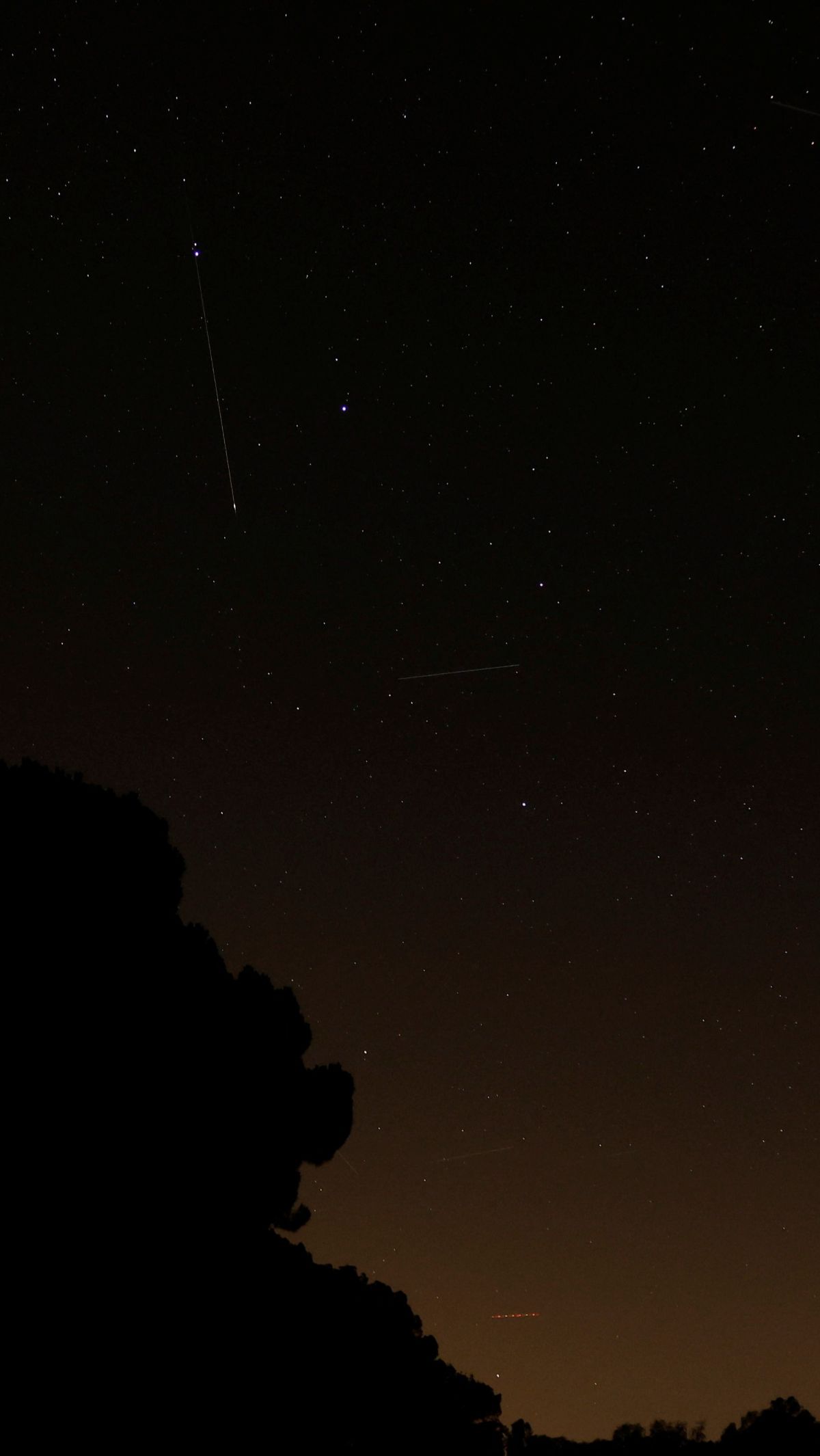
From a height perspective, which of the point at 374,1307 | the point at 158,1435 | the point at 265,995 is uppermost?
the point at 265,995

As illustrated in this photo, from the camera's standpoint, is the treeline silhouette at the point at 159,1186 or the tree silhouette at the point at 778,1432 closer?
the treeline silhouette at the point at 159,1186

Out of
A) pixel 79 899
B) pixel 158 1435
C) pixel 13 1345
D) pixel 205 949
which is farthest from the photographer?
pixel 205 949

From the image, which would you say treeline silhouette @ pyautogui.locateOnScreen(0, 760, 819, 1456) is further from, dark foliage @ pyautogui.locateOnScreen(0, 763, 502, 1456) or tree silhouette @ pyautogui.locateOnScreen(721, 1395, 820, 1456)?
tree silhouette @ pyautogui.locateOnScreen(721, 1395, 820, 1456)

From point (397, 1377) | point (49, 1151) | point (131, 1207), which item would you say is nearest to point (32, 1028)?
point (49, 1151)

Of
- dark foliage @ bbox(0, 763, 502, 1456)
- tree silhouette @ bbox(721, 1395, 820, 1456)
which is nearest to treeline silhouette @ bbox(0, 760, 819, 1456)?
dark foliage @ bbox(0, 763, 502, 1456)

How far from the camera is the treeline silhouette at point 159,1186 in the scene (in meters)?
9.45

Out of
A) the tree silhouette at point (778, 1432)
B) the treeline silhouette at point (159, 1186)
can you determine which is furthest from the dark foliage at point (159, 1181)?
the tree silhouette at point (778, 1432)

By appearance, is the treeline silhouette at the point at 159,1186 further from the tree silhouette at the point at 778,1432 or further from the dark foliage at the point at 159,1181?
the tree silhouette at the point at 778,1432

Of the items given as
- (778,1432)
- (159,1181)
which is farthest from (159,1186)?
(778,1432)

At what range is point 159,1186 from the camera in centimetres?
1027

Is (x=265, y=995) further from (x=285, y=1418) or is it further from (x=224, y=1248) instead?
(x=285, y=1418)

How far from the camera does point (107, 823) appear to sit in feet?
36.7

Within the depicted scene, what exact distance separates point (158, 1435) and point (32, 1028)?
9.63 feet

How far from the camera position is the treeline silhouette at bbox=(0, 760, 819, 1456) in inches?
372
